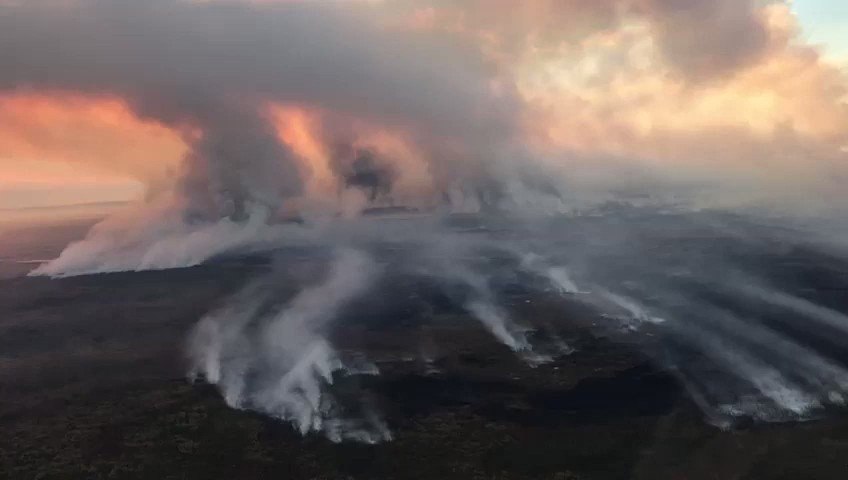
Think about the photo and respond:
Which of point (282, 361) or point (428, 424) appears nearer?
point (428, 424)

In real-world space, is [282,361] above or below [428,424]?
above

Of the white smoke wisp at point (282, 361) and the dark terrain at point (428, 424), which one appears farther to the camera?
the white smoke wisp at point (282, 361)

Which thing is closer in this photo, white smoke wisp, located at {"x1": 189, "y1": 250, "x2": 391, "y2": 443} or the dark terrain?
the dark terrain

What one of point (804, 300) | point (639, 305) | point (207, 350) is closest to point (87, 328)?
point (207, 350)

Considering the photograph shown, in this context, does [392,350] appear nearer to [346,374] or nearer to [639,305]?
[346,374]
